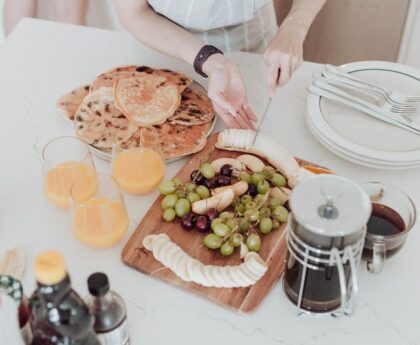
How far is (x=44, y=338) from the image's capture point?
745 millimetres

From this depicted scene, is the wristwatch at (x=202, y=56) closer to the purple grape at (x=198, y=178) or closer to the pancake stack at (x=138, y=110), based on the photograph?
the pancake stack at (x=138, y=110)

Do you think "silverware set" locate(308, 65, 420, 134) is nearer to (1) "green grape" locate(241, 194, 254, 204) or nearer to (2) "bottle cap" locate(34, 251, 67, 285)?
(1) "green grape" locate(241, 194, 254, 204)

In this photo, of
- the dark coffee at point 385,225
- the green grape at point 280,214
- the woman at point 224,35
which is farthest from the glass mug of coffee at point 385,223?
the woman at point 224,35

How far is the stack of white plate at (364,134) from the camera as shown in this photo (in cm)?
123

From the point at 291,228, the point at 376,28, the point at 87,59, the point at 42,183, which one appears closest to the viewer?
the point at 291,228

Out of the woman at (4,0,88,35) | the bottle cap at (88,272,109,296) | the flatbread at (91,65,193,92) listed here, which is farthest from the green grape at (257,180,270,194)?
the woman at (4,0,88,35)

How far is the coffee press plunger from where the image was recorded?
0.82 meters

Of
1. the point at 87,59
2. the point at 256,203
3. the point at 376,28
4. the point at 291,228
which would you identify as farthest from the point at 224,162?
the point at 376,28

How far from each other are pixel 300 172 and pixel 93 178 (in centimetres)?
38

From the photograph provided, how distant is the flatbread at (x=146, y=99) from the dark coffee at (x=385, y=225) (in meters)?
0.49

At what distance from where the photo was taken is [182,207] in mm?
1107

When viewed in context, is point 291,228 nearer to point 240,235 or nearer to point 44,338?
point 240,235

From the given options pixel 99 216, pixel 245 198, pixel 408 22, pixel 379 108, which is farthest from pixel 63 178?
pixel 408 22

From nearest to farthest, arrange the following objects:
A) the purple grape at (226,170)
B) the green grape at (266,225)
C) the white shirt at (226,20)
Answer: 1. the green grape at (266,225)
2. the purple grape at (226,170)
3. the white shirt at (226,20)
